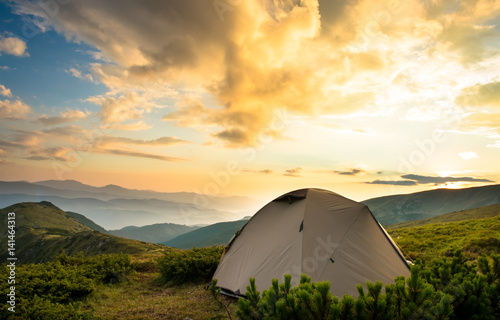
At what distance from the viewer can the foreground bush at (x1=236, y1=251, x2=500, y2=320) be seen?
4.02 m

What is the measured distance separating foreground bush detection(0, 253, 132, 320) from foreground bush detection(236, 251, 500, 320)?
20.0ft

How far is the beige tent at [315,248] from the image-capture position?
8977mm

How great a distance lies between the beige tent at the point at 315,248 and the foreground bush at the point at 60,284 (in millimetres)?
5464

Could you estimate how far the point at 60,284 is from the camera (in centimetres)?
981

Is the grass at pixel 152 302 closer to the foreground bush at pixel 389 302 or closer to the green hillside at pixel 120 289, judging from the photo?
the green hillside at pixel 120 289

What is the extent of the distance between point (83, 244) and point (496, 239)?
113m

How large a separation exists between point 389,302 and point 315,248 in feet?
17.8

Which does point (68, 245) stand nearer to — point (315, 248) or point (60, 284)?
point (60, 284)

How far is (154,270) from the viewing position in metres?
16.8

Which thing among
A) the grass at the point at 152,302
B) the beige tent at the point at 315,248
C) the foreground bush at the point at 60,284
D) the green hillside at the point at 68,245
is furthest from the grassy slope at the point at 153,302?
the green hillside at the point at 68,245

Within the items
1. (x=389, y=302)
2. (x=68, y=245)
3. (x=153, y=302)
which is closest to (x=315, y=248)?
(x=389, y=302)

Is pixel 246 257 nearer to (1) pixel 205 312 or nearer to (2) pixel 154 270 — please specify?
(1) pixel 205 312

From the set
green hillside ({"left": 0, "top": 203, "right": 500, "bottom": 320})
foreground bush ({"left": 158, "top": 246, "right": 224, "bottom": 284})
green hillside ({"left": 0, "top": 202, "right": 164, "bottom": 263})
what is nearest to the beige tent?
green hillside ({"left": 0, "top": 203, "right": 500, "bottom": 320})

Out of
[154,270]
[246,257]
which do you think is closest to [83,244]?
[154,270]
